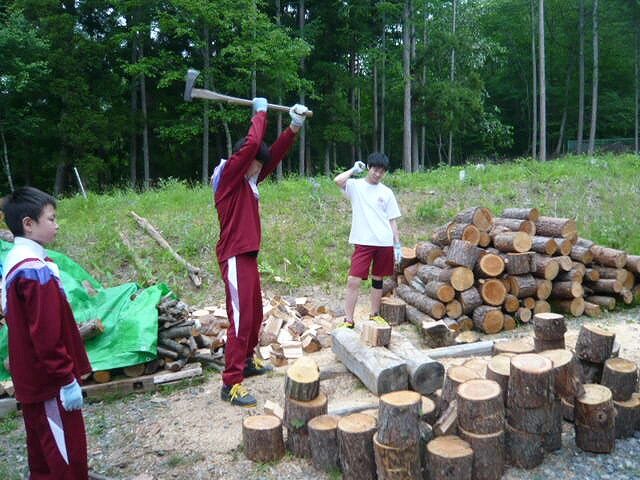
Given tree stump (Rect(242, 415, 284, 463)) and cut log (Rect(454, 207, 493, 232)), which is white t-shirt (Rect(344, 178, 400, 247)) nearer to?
cut log (Rect(454, 207, 493, 232))

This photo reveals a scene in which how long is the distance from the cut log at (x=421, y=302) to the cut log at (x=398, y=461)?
3233mm

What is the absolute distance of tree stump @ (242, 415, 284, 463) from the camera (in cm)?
323

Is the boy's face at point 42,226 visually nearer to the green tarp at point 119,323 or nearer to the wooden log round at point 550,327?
the green tarp at point 119,323

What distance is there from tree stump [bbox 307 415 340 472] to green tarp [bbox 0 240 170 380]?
A: 1943mm

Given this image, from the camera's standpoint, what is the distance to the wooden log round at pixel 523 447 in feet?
10.00

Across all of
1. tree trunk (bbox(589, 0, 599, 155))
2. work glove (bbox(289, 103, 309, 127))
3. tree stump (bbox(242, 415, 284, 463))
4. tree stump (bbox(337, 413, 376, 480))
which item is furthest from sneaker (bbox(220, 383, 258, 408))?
tree trunk (bbox(589, 0, 599, 155))

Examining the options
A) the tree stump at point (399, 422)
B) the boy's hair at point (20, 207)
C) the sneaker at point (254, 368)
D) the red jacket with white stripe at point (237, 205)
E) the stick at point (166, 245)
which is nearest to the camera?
the boy's hair at point (20, 207)

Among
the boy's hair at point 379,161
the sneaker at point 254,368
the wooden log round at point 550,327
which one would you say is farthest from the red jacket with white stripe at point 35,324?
the boy's hair at point 379,161

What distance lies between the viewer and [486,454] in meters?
2.90

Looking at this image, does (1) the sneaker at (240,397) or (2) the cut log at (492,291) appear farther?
(2) the cut log at (492,291)

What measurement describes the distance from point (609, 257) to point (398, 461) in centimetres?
516

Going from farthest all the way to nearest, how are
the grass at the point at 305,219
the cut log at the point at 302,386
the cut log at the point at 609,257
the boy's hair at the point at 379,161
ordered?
Answer: the grass at the point at 305,219, the cut log at the point at 609,257, the boy's hair at the point at 379,161, the cut log at the point at 302,386

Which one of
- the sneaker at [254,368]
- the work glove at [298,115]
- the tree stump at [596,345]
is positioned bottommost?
the sneaker at [254,368]

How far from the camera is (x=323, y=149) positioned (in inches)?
1142
